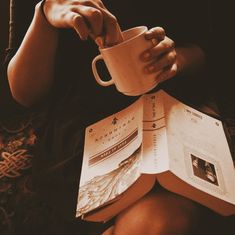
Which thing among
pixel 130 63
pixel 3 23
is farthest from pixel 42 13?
pixel 3 23

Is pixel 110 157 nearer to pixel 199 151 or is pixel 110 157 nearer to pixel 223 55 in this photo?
pixel 199 151

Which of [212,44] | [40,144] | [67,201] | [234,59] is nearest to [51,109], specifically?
[40,144]

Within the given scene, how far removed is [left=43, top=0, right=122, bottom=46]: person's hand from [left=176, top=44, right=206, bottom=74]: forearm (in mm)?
289

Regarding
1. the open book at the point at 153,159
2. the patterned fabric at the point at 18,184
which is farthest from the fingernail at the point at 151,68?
the patterned fabric at the point at 18,184

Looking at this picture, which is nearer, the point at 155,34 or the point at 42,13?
the point at 155,34

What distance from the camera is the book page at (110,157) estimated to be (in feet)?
2.05

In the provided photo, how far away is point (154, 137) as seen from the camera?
27.3 inches

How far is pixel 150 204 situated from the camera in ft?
2.25

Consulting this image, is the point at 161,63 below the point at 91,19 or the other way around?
below

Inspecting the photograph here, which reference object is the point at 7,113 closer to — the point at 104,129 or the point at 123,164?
Answer: the point at 104,129

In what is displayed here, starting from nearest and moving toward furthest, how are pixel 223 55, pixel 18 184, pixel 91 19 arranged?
pixel 91 19, pixel 18 184, pixel 223 55

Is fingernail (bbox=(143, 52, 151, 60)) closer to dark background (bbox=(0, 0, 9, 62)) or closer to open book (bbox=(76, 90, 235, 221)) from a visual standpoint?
open book (bbox=(76, 90, 235, 221))

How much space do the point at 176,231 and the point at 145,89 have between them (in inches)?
10.3

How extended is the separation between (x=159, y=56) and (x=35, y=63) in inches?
11.7
